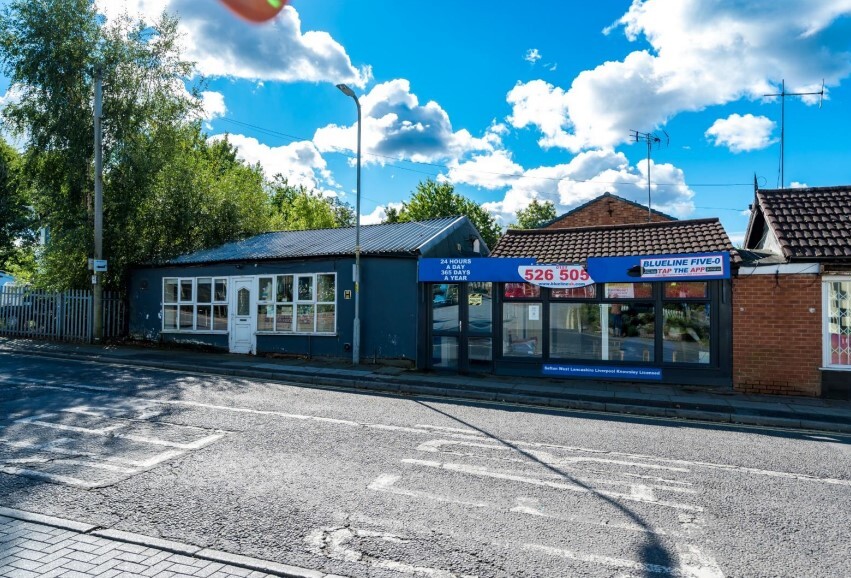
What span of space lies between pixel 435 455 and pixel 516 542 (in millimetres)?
2422

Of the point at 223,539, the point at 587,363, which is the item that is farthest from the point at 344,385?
the point at 223,539

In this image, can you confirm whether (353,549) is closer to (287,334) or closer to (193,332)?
(287,334)

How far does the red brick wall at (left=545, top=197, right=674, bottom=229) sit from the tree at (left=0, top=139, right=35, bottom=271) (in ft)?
86.5

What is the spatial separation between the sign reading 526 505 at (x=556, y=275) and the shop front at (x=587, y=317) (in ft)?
0.08

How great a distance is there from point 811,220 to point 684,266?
3.10m

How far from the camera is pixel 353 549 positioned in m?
4.26

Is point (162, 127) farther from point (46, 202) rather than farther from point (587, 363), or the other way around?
point (587, 363)

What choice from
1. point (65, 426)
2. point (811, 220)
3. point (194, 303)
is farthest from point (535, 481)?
point (194, 303)

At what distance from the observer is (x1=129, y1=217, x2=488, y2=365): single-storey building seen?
14.5 m

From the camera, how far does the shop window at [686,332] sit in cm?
1173

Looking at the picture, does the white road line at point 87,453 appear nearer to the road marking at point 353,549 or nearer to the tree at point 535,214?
the road marking at point 353,549

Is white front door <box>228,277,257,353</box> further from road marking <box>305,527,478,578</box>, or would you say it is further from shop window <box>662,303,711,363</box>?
road marking <box>305,527,478,578</box>

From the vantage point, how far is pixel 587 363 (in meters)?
12.5

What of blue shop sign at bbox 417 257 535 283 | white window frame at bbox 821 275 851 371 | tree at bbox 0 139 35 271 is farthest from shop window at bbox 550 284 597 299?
tree at bbox 0 139 35 271
